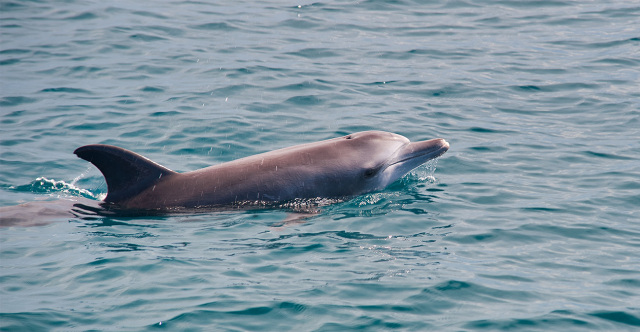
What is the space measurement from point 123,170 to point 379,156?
13.9 ft

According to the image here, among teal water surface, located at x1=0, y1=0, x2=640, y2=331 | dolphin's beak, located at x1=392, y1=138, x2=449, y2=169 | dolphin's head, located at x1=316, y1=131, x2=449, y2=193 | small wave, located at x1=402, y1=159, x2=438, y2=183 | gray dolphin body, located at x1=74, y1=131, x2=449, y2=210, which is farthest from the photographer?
small wave, located at x1=402, y1=159, x2=438, y2=183

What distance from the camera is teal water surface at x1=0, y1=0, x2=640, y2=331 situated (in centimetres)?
870

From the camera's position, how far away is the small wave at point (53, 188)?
13.4 metres

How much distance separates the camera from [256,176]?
1203 cm

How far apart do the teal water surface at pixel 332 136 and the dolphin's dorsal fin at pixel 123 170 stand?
25.0 inches

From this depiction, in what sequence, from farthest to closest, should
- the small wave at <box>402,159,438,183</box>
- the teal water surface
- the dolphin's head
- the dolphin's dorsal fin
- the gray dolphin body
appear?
1. the small wave at <box>402,159,438,183</box>
2. the dolphin's head
3. the gray dolphin body
4. the dolphin's dorsal fin
5. the teal water surface

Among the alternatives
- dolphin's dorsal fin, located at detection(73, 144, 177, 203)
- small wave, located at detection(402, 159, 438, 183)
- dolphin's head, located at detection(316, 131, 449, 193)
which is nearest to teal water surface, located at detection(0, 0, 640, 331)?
small wave, located at detection(402, 159, 438, 183)

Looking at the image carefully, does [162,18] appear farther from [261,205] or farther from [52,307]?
[52,307]

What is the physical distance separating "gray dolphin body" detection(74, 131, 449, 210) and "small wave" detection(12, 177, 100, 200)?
1627 millimetres

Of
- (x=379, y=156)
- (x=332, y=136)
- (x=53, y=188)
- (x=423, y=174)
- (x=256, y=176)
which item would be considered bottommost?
(x=53, y=188)

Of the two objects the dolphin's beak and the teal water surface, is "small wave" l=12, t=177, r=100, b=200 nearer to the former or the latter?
the teal water surface

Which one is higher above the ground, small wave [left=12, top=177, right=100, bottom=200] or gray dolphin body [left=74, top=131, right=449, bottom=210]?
gray dolphin body [left=74, top=131, right=449, bottom=210]

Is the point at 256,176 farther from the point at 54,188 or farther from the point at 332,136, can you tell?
the point at 332,136

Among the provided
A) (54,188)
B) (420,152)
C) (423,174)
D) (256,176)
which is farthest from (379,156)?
(54,188)
